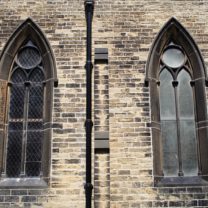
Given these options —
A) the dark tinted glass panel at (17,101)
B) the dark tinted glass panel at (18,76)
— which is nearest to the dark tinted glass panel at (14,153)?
the dark tinted glass panel at (17,101)

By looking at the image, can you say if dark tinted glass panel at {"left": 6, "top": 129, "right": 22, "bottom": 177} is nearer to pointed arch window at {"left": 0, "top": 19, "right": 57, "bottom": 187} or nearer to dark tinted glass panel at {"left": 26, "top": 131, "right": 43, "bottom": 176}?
pointed arch window at {"left": 0, "top": 19, "right": 57, "bottom": 187}

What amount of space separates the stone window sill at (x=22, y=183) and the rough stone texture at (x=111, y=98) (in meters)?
0.10

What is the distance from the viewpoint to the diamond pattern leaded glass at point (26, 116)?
790cm

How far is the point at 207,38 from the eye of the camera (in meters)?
8.57

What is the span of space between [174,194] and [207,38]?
138 inches

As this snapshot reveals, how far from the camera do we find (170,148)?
802 centimetres

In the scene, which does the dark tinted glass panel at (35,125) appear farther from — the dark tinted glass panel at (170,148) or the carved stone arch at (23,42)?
the dark tinted glass panel at (170,148)

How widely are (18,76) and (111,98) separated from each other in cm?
214

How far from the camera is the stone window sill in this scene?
7.54 metres

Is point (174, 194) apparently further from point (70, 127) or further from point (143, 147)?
point (70, 127)

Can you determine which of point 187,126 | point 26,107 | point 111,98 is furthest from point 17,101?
point 187,126

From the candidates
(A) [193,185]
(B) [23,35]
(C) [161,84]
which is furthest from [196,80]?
(B) [23,35]

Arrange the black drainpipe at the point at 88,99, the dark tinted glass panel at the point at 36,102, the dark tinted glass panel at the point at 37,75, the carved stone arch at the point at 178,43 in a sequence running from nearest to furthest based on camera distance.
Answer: the black drainpipe at the point at 88,99 → the dark tinted glass panel at the point at 36,102 → the carved stone arch at the point at 178,43 → the dark tinted glass panel at the point at 37,75

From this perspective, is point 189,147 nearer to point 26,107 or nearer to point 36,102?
point 36,102
